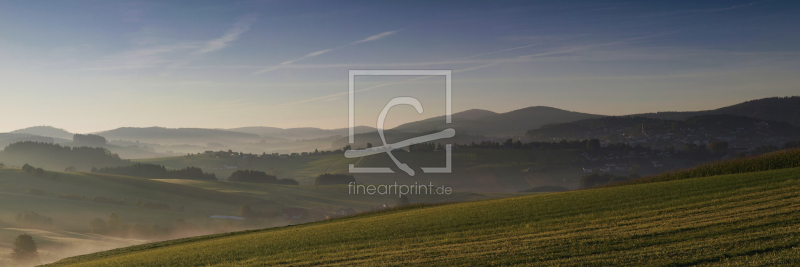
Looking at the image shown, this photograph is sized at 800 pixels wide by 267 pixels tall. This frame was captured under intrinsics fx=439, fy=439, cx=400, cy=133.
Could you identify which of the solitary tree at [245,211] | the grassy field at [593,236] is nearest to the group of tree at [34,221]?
the solitary tree at [245,211]

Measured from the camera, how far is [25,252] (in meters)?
86.9

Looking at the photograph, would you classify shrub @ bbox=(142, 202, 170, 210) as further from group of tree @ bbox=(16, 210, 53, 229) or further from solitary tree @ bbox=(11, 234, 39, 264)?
solitary tree @ bbox=(11, 234, 39, 264)

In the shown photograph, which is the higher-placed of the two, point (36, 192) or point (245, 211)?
point (36, 192)

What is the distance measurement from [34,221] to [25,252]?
Result: 68.9 meters

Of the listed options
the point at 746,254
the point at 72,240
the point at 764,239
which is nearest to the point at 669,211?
the point at 764,239

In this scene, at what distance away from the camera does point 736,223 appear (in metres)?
12.2

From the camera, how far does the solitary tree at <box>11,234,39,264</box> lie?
85812 millimetres

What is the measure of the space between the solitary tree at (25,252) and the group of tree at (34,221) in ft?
187

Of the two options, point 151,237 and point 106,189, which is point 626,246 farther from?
point 106,189

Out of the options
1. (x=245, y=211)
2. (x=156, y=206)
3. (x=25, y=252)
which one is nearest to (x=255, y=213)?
(x=245, y=211)

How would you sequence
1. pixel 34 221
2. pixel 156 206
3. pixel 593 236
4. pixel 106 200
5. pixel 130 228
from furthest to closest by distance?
1. pixel 156 206
2. pixel 106 200
3. pixel 130 228
4. pixel 34 221
5. pixel 593 236

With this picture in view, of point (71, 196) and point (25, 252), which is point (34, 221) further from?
point (25, 252)

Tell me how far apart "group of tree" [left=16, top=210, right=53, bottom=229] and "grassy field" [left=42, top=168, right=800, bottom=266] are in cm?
15692

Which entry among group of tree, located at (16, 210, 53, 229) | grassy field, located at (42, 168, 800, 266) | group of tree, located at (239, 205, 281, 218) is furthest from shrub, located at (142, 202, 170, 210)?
grassy field, located at (42, 168, 800, 266)
